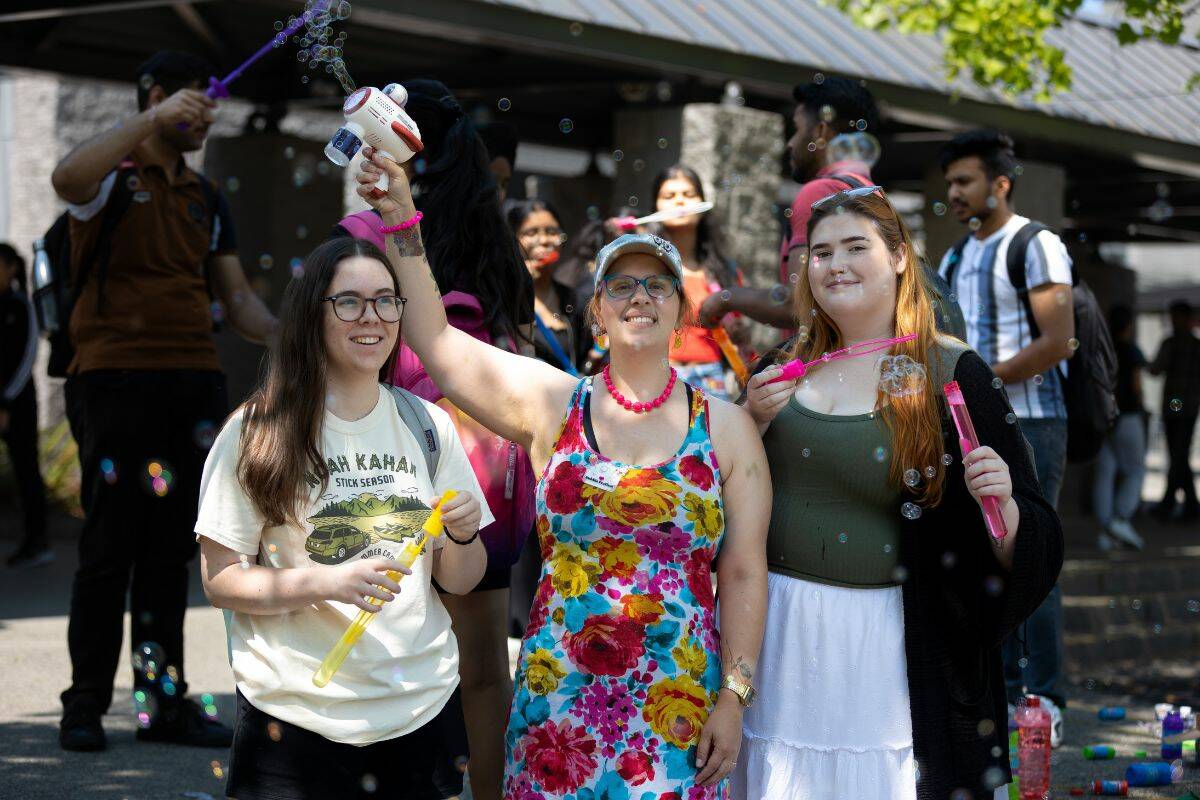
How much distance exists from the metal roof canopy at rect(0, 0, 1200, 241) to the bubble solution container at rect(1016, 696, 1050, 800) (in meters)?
4.62

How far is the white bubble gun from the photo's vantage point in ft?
10.6

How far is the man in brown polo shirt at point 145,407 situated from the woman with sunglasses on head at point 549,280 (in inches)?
61.3

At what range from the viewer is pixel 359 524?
3.02 meters

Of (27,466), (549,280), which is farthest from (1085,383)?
(27,466)

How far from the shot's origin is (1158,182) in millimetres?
14289

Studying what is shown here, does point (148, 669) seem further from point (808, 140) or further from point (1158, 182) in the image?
point (1158, 182)

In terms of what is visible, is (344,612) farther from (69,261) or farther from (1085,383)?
(1085,383)

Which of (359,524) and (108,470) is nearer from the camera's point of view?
(359,524)

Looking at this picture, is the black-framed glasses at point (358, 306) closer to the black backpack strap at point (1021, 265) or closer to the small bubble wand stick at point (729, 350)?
the small bubble wand stick at point (729, 350)

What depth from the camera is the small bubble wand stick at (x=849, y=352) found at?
3359 millimetres

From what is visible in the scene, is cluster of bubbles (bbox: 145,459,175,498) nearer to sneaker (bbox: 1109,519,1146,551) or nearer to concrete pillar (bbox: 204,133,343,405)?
concrete pillar (bbox: 204,133,343,405)

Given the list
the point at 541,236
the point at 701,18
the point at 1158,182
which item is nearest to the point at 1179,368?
the point at 1158,182

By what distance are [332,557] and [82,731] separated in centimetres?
236

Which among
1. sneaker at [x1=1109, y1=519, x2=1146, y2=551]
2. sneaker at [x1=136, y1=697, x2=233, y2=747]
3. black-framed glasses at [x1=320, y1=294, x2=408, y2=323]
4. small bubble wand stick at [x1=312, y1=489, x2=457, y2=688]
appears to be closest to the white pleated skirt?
small bubble wand stick at [x1=312, y1=489, x2=457, y2=688]
